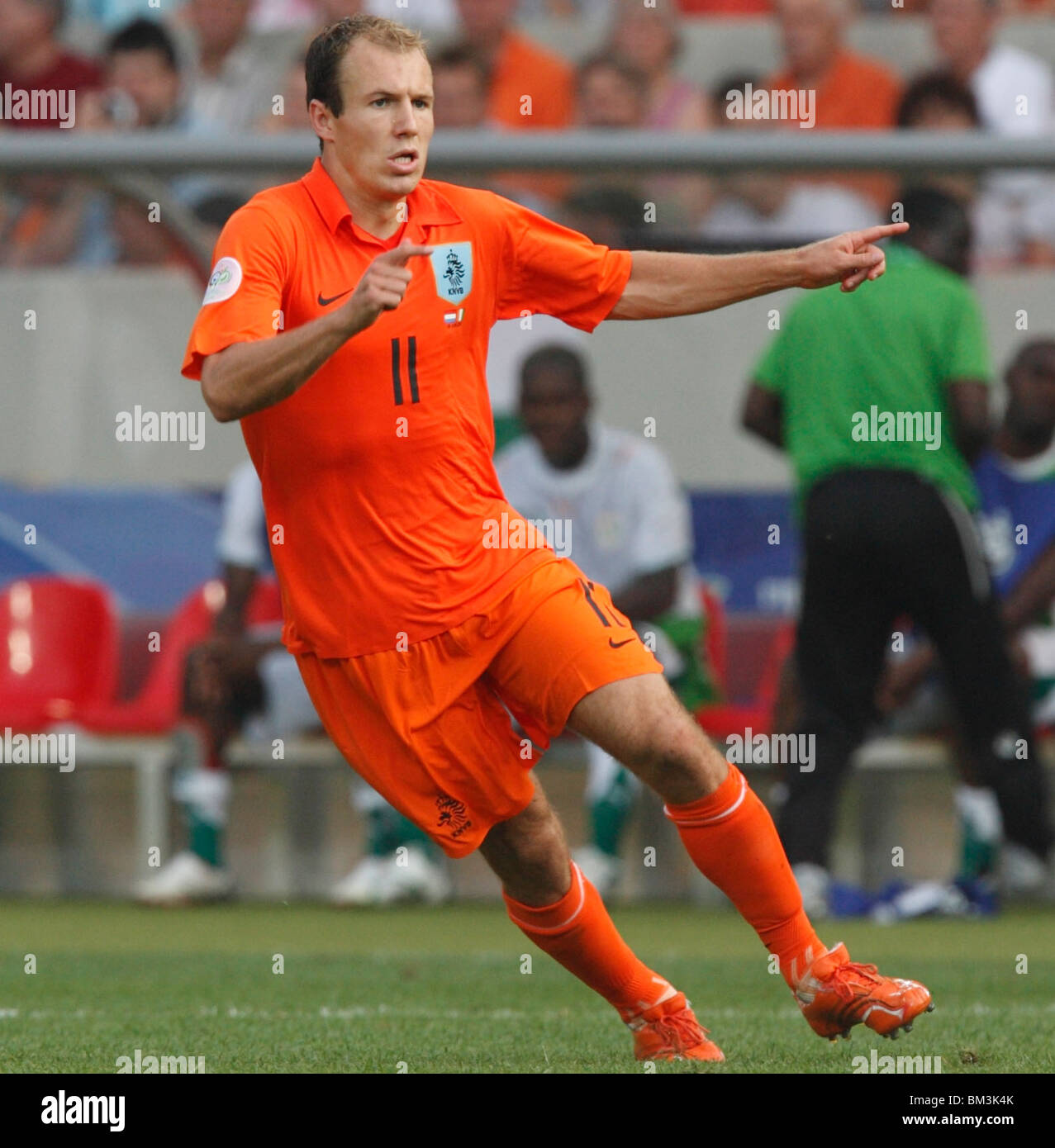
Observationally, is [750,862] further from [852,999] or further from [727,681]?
[727,681]

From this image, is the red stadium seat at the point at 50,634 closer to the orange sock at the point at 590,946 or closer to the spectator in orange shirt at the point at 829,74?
the spectator in orange shirt at the point at 829,74

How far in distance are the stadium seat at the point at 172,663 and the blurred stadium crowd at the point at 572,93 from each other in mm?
1498

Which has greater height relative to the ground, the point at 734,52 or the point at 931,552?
the point at 734,52

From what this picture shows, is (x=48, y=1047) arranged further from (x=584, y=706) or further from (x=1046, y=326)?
(x=1046, y=326)

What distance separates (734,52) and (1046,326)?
2829 mm

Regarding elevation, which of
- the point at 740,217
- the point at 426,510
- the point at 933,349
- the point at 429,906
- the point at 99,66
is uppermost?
the point at 99,66

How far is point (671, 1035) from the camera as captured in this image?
4.60 meters

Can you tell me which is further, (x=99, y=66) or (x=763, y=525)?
(x=99, y=66)

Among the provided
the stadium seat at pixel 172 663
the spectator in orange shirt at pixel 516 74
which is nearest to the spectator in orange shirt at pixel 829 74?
the spectator in orange shirt at pixel 516 74

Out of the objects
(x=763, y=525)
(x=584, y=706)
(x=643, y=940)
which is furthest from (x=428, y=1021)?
(x=763, y=525)

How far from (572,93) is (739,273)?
6.41 meters

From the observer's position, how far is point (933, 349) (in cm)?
758

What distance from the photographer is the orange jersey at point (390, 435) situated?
14.0 feet

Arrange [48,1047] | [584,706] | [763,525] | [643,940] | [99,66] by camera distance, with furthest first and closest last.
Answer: [99,66], [763,525], [643,940], [48,1047], [584,706]
